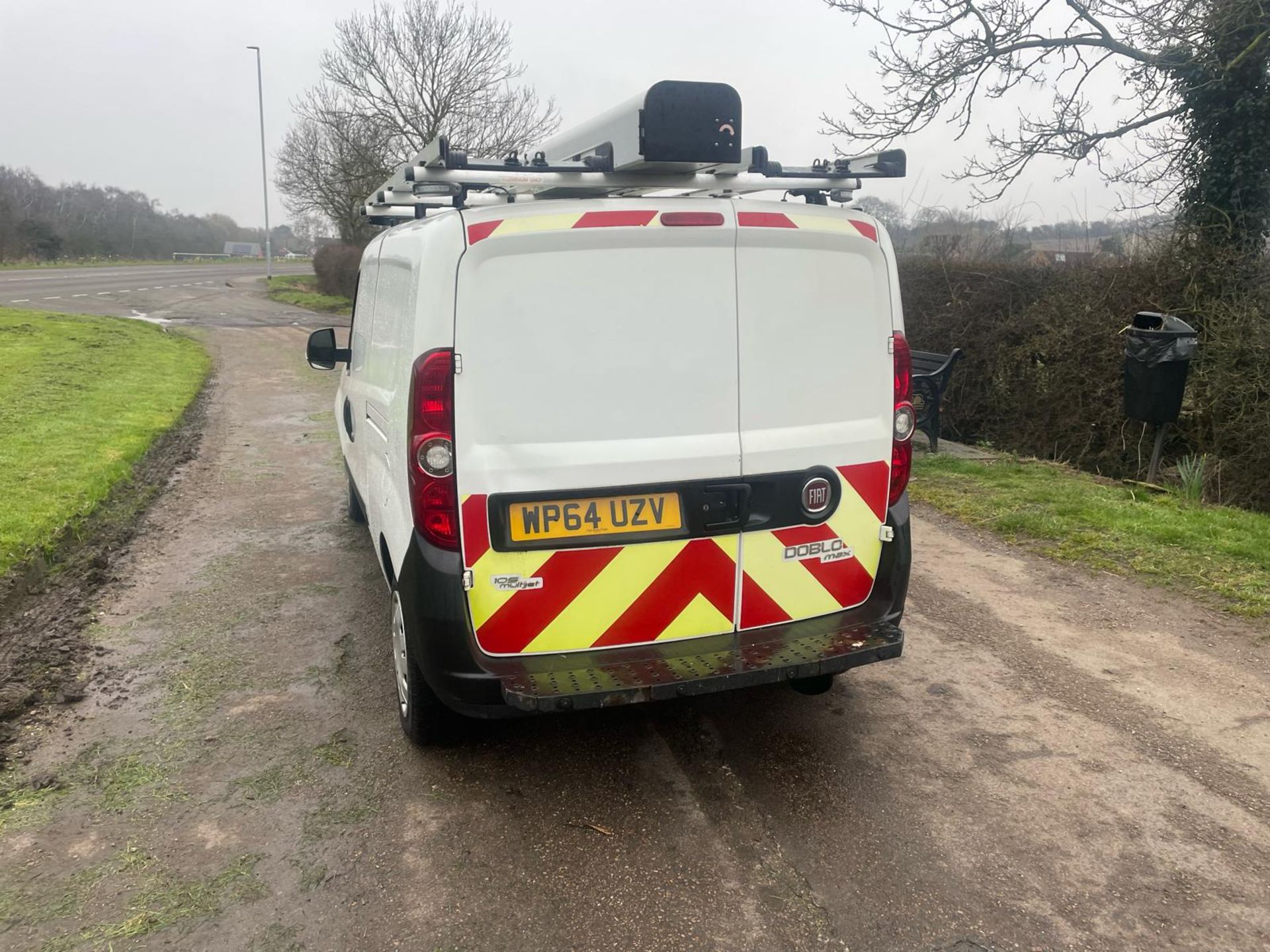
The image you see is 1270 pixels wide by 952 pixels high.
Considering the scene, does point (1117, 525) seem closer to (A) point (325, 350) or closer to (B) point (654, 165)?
(B) point (654, 165)

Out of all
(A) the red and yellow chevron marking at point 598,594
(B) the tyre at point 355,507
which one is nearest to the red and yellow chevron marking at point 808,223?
(A) the red and yellow chevron marking at point 598,594

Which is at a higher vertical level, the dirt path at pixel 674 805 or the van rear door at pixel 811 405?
the van rear door at pixel 811 405

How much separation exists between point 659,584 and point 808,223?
1.39m

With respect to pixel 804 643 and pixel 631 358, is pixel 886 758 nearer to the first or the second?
pixel 804 643

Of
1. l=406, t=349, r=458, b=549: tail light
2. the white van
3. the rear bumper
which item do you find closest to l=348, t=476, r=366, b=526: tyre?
the white van

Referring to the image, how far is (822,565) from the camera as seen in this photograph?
3502mm

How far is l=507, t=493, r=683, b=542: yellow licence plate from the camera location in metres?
3.07

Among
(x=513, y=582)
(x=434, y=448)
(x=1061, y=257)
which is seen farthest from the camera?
(x=1061, y=257)

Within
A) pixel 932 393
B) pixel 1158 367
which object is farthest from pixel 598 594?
pixel 932 393

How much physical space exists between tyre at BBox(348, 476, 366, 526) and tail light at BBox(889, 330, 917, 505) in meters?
3.70

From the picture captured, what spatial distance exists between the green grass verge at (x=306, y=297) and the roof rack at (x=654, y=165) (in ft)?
79.1

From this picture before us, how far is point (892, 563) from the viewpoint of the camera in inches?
143

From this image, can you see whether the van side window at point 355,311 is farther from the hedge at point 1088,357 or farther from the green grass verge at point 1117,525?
the hedge at point 1088,357

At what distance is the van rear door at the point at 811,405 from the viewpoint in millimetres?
3270
